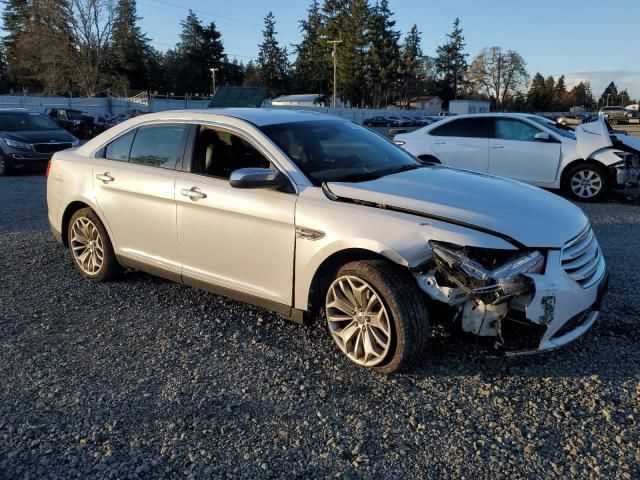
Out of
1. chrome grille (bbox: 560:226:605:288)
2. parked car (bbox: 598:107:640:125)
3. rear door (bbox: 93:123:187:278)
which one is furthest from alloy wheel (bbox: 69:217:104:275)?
parked car (bbox: 598:107:640:125)

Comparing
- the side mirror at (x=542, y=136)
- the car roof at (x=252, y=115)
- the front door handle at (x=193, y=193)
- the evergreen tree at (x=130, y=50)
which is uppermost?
the evergreen tree at (x=130, y=50)

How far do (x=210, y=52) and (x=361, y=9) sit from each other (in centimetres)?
2413

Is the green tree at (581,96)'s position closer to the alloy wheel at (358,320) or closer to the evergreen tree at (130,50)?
the evergreen tree at (130,50)

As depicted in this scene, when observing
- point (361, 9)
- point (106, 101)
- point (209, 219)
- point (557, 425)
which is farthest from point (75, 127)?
point (361, 9)

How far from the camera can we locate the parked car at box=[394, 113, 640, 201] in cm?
913

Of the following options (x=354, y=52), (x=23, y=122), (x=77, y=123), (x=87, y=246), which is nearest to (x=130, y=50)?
(x=354, y=52)

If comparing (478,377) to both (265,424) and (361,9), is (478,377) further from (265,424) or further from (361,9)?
(361,9)

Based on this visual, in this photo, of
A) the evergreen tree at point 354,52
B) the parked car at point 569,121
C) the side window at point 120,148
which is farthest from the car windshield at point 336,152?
the evergreen tree at point 354,52

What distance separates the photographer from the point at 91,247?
5152 mm

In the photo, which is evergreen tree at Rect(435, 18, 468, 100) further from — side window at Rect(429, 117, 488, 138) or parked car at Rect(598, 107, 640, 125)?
side window at Rect(429, 117, 488, 138)

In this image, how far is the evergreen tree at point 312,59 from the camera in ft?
280

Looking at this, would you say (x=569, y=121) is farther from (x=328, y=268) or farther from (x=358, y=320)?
(x=358, y=320)

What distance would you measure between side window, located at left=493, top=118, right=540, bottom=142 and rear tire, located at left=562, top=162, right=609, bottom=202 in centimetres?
92

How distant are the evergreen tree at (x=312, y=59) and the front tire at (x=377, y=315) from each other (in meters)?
84.7
